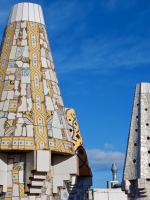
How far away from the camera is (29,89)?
8.92 metres

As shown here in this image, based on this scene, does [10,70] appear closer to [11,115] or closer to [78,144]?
[11,115]

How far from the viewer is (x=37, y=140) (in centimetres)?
841

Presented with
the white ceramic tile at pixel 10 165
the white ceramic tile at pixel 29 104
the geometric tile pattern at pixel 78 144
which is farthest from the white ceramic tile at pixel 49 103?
the geometric tile pattern at pixel 78 144

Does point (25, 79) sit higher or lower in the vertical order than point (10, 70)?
→ lower

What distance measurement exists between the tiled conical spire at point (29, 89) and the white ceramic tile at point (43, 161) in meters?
0.18

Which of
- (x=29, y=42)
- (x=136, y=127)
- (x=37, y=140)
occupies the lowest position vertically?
(x=37, y=140)

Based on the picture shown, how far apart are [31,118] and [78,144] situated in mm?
6948

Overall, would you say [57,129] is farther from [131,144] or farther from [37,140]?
[131,144]

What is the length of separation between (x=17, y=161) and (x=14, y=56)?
87.4 inches

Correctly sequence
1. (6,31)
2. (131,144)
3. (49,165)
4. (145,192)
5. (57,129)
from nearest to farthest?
(49,165), (57,129), (6,31), (145,192), (131,144)

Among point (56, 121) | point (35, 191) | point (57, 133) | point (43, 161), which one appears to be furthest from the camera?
point (56, 121)

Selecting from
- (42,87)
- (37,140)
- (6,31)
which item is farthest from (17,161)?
(6,31)

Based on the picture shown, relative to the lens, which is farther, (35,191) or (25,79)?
(25,79)

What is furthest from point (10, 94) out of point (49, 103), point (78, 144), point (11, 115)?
point (78, 144)
